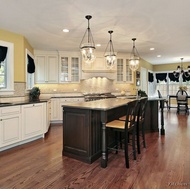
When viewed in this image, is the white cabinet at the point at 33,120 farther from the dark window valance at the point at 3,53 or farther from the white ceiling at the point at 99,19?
the white ceiling at the point at 99,19

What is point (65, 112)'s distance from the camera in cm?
311

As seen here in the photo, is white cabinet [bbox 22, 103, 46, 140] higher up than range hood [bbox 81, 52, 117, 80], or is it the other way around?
range hood [bbox 81, 52, 117, 80]

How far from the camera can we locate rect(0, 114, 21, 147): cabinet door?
11.3ft

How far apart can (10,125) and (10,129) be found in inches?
3.3

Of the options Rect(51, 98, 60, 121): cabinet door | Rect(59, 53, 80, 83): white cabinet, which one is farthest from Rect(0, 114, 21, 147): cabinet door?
Rect(59, 53, 80, 83): white cabinet

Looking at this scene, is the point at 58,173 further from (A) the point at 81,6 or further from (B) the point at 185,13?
(B) the point at 185,13

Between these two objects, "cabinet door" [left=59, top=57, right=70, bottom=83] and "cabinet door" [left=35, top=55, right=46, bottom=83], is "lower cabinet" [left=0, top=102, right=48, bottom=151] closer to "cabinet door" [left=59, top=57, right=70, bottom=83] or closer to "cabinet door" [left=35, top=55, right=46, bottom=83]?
"cabinet door" [left=35, top=55, right=46, bottom=83]

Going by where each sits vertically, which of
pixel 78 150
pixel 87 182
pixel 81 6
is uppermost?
pixel 81 6

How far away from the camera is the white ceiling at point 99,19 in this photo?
2.85m

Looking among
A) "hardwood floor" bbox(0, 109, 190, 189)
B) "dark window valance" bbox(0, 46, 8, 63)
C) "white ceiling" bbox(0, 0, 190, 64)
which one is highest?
"white ceiling" bbox(0, 0, 190, 64)

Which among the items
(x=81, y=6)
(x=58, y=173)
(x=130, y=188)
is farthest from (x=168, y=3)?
(x=58, y=173)

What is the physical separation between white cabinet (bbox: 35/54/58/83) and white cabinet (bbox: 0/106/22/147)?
2.67 meters

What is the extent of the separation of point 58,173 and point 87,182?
19.7 inches

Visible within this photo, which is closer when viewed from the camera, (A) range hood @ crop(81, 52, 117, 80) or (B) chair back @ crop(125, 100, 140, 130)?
(B) chair back @ crop(125, 100, 140, 130)
